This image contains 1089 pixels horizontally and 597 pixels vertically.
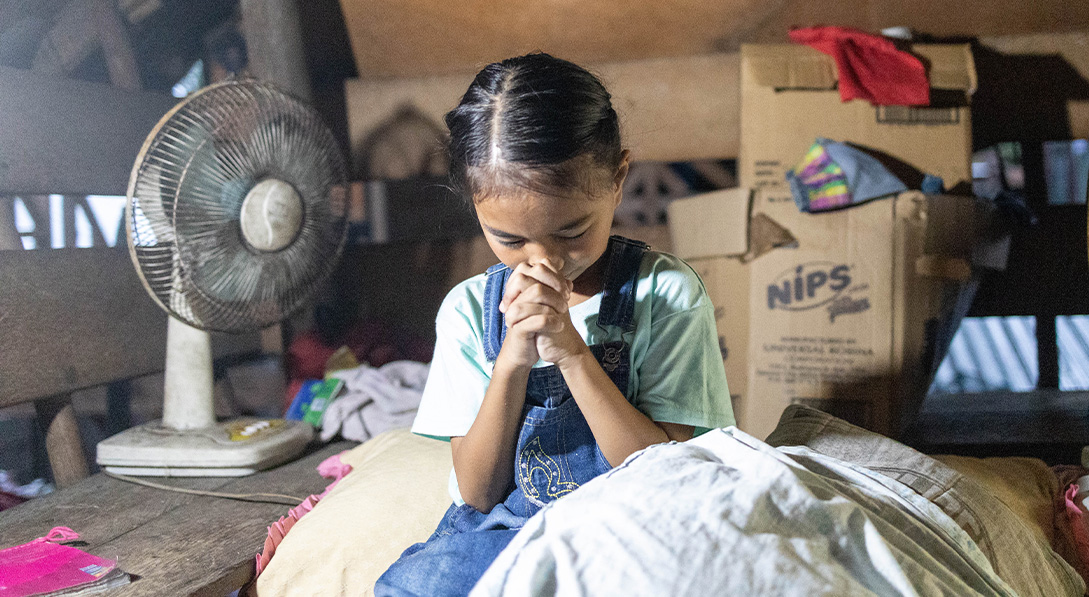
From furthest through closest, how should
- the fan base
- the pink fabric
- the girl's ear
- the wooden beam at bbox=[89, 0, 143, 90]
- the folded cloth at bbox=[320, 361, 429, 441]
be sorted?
the wooden beam at bbox=[89, 0, 143, 90] < the folded cloth at bbox=[320, 361, 429, 441] < the fan base < the pink fabric < the girl's ear

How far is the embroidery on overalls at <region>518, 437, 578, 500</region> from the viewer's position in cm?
113

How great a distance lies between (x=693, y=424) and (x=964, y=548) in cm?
39

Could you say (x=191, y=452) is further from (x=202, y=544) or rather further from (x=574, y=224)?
(x=574, y=224)

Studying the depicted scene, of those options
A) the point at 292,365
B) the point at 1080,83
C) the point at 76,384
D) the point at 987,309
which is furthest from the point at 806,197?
the point at 76,384

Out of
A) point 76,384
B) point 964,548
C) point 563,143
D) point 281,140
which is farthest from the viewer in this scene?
point 76,384

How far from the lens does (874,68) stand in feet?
6.97

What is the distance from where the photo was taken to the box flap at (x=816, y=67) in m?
2.12

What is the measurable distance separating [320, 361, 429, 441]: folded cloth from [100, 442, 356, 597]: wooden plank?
318 mm

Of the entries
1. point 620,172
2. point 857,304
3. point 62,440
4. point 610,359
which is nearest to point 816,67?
point 857,304

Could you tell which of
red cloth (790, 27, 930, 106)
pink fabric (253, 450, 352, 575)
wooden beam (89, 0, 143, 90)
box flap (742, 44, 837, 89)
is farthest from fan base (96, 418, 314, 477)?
red cloth (790, 27, 930, 106)

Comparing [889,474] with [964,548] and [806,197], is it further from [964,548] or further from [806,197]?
[806,197]

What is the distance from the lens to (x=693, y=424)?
114 cm

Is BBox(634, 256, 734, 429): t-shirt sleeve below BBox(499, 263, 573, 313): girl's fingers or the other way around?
below

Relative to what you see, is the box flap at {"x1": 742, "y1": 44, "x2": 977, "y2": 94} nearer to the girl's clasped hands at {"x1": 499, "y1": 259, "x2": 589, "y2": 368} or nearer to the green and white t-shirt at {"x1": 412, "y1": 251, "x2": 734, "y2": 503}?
the green and white t-shirt at {"x1": 412, "y1": 251, "x2": 734, "y2": 503}
